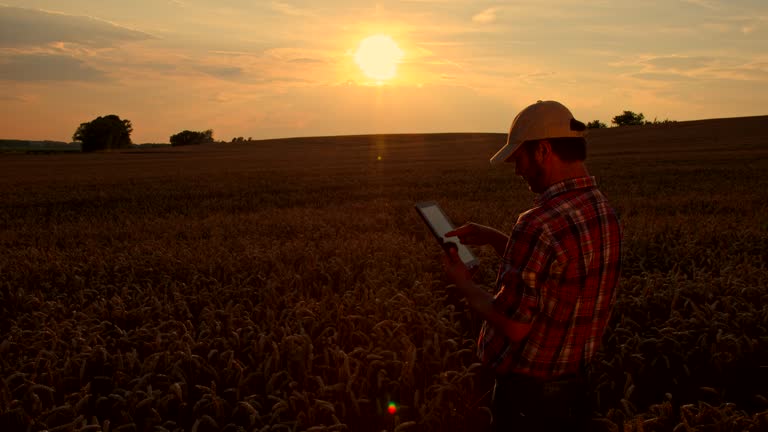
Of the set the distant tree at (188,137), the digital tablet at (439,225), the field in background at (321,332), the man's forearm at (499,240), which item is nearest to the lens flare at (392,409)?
Answer: the field in background at (321,332)

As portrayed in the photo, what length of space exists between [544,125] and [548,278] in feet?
2.23

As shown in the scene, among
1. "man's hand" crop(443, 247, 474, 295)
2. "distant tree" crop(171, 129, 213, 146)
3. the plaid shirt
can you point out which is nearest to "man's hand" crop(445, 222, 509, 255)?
"man's hand" crop(443, 247, 474, 295)

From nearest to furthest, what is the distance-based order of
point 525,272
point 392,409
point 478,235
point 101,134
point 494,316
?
1. point 525,272
2. point 494,316
3. point 478,235
4. point 392,409
5. point 101,134

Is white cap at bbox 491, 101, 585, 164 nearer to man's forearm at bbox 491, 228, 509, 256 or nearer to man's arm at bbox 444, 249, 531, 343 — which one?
man's arm at bbox 444, 249, 531, 343

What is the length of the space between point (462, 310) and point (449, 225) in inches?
126

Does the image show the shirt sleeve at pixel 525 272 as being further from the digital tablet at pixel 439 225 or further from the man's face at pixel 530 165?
the digital tablet at pixel 439 225

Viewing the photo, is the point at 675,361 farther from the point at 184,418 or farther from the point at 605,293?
the point at 184,418

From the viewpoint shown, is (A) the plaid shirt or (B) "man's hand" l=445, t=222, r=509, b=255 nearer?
(A) the plaid shirt

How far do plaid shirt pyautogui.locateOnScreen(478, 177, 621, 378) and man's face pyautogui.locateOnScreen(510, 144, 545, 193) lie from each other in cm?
7

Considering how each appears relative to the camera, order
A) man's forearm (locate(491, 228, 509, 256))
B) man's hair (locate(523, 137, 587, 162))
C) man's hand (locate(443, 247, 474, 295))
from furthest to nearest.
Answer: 1. man's forearm (locate(491, 228, 509, 256))
2. man's hand (locate(443, 247, 474, 295))
3. man's hair (locate(523, 137, 587, 162))

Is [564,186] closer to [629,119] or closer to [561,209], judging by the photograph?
[561,209]

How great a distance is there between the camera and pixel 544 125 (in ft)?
8.50

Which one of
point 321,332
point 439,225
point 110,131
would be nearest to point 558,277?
point 439,225

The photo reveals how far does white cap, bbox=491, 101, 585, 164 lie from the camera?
2590 millimetres
